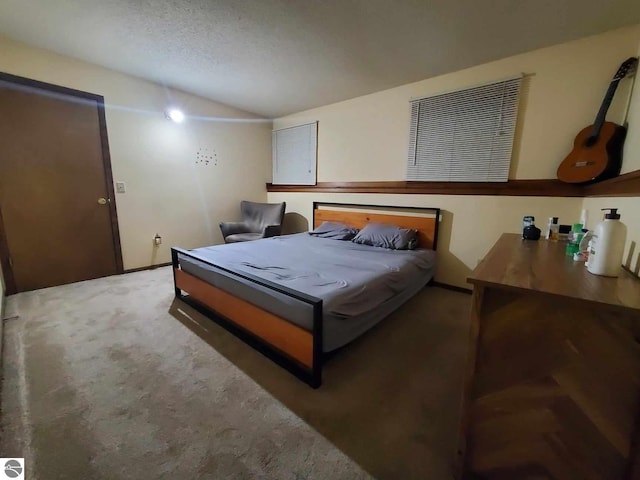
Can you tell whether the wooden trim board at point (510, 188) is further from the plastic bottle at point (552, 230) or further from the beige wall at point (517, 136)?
the plastic bottle at point (552, 230)

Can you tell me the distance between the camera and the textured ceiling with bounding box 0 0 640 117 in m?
1.85

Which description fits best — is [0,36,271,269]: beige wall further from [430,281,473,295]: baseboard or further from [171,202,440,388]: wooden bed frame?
[430,281,473,295]: baseboard

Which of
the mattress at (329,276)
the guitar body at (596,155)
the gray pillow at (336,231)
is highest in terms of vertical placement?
the guitar body at (596,155)

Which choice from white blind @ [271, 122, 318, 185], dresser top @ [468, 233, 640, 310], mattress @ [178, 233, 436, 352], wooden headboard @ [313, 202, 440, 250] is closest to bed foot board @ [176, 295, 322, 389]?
mattress @ [178, 233, 436, 352]

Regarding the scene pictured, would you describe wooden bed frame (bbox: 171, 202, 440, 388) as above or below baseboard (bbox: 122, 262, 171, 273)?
above

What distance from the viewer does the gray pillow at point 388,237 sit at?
2895mm

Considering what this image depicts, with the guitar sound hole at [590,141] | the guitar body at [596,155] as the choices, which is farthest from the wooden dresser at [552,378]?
the guitar sound hole at [590,141]

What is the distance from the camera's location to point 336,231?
11.6 ft

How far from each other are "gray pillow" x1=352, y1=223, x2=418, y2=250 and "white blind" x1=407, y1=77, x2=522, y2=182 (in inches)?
27.1

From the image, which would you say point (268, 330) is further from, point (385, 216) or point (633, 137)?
point (633, 137)

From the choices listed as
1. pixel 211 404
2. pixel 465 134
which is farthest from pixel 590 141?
pixel 211 404

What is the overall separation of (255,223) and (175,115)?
1.81 meters

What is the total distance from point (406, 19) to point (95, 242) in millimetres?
3865

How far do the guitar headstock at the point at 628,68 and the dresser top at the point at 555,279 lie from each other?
169 cm
